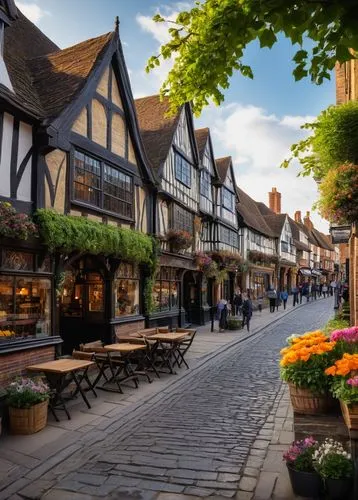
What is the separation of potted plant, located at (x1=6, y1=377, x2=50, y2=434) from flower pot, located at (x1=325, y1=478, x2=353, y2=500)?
4.53 m

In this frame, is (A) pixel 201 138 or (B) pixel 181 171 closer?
(B) pixel 181 171

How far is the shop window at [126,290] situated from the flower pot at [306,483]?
9370 mm

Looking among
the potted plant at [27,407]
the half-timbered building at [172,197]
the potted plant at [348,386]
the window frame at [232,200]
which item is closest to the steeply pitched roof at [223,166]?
the window frame at [232,200]

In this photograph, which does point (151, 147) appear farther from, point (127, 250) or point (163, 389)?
point (163, 389)

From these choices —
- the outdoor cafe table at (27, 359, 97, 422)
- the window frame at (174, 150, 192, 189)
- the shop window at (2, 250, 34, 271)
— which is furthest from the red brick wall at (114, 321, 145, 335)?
the window frame at (174, 150, 192, 189)

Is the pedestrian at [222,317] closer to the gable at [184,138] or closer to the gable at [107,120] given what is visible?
the gable at [184,138]

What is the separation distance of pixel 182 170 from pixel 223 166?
853 cm

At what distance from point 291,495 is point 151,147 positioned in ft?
49.3

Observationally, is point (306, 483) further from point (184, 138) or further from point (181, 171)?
point (184, 138)

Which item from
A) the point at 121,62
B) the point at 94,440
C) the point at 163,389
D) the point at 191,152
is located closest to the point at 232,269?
the point at 191,152

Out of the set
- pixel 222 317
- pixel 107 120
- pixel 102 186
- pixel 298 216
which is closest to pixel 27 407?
pixel 102 186

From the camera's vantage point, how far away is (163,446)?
19.0 ft

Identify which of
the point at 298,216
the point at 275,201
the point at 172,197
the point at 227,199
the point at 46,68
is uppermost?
the point at 298,216

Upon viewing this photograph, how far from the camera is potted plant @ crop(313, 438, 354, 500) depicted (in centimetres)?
385
